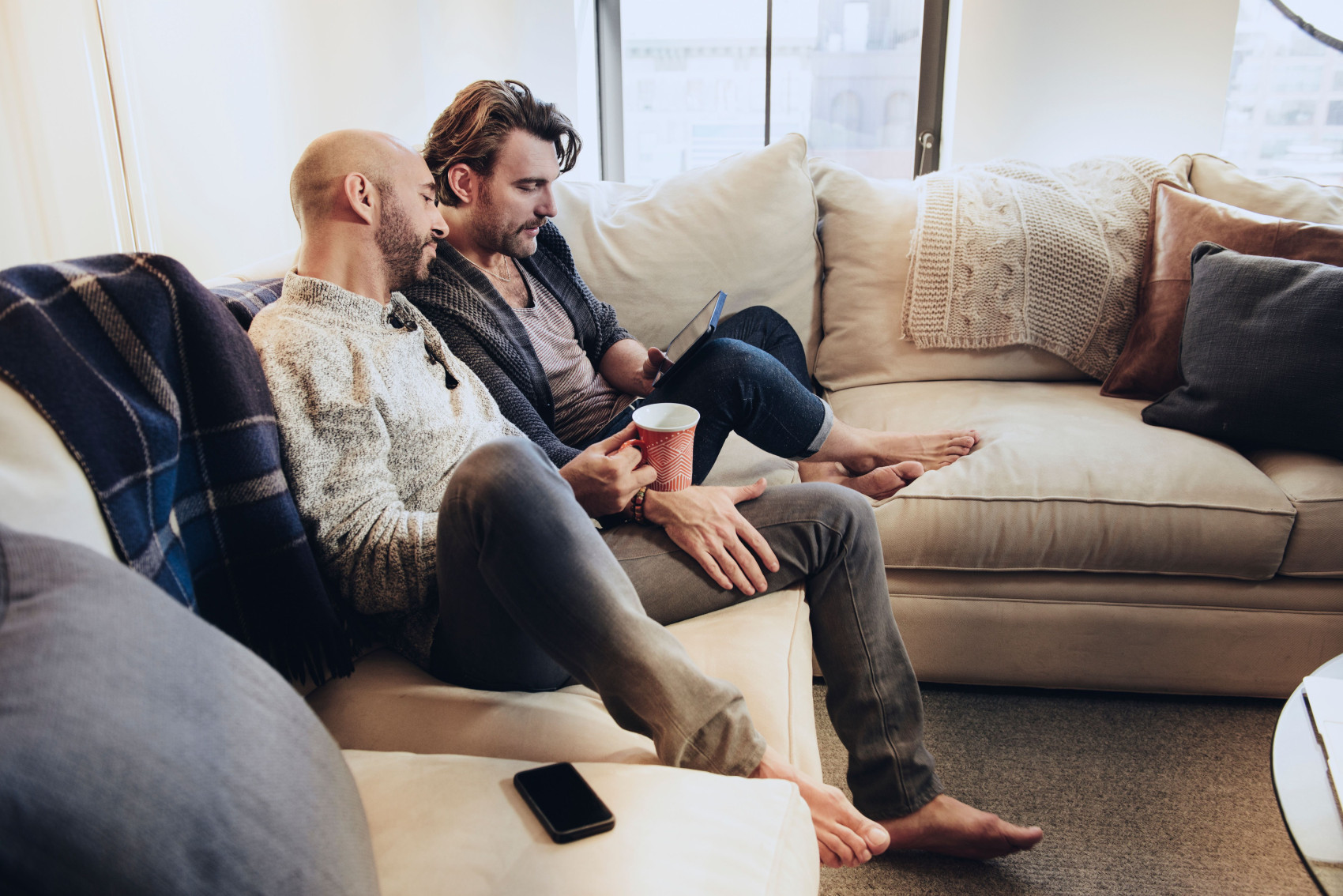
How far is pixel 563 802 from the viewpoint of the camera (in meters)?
0.73

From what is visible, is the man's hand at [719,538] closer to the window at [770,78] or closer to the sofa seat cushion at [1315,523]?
the sofa seat cushion at [1315,523]

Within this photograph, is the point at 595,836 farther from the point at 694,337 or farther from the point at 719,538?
the point at 694,337

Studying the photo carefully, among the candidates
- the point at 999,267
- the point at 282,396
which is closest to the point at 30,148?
the point at 282,396

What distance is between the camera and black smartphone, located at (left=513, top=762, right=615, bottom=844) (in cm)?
70

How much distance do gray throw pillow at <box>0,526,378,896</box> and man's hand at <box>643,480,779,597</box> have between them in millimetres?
649

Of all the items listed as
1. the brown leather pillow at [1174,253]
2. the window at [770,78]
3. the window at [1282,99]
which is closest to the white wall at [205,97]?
the window at [770,78]

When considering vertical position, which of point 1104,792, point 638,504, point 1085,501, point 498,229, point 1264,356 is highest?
point 498,229

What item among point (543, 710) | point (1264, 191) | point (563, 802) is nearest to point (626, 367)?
point (543, 710)

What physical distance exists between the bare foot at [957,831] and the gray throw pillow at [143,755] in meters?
0.83

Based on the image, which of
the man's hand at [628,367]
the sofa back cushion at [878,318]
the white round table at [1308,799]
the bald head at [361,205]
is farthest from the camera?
the sofa back cushion at [878,318]

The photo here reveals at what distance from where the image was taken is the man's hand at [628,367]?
1.71 meters

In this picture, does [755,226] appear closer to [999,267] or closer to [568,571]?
[999,267]

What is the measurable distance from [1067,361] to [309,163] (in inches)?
66.5

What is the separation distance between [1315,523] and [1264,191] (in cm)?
92
